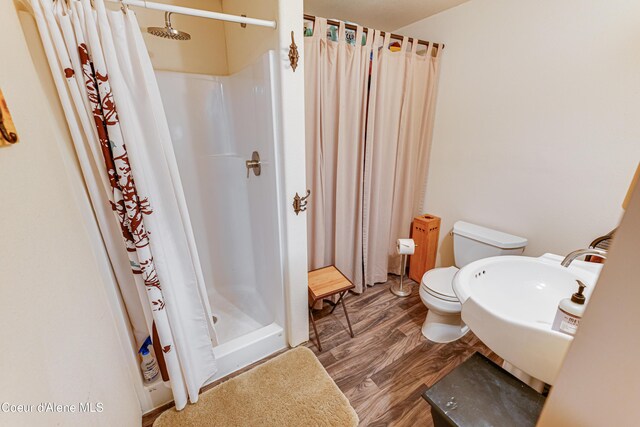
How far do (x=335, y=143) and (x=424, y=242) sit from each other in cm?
117

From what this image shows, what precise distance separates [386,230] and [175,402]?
Result: 175 centimetres

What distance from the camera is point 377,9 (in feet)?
5.98

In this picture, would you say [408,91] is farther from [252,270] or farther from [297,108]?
[252,270]

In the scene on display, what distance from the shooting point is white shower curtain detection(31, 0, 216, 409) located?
83 cm

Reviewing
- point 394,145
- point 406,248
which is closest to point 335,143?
point 394,145

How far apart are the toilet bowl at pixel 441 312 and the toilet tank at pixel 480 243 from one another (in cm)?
25

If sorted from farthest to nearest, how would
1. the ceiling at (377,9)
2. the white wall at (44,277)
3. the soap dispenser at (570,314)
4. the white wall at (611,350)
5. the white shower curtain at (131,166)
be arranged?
the ceiling at (377,9), the white shower curtain at (131,166), the soap dispenser at (570,314), the white wall at (44,277), the white wall at (611,350)

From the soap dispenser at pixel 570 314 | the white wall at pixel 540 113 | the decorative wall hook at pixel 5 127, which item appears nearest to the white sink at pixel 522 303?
the soap dispenser at pixel 570 314

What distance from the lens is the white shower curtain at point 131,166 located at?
→ 0.83 meters

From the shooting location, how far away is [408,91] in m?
1.92

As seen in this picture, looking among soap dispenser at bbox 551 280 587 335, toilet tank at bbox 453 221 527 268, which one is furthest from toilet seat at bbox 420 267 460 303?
soap dispenser at bbox 551 280 587 335

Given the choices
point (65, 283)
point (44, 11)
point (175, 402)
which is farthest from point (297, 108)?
point (175, 402)

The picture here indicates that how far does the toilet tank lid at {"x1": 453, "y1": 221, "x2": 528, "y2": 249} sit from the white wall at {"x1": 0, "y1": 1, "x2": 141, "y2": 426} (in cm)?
208

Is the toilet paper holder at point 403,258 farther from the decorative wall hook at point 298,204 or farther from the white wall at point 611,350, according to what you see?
the white wall at point 611,350
